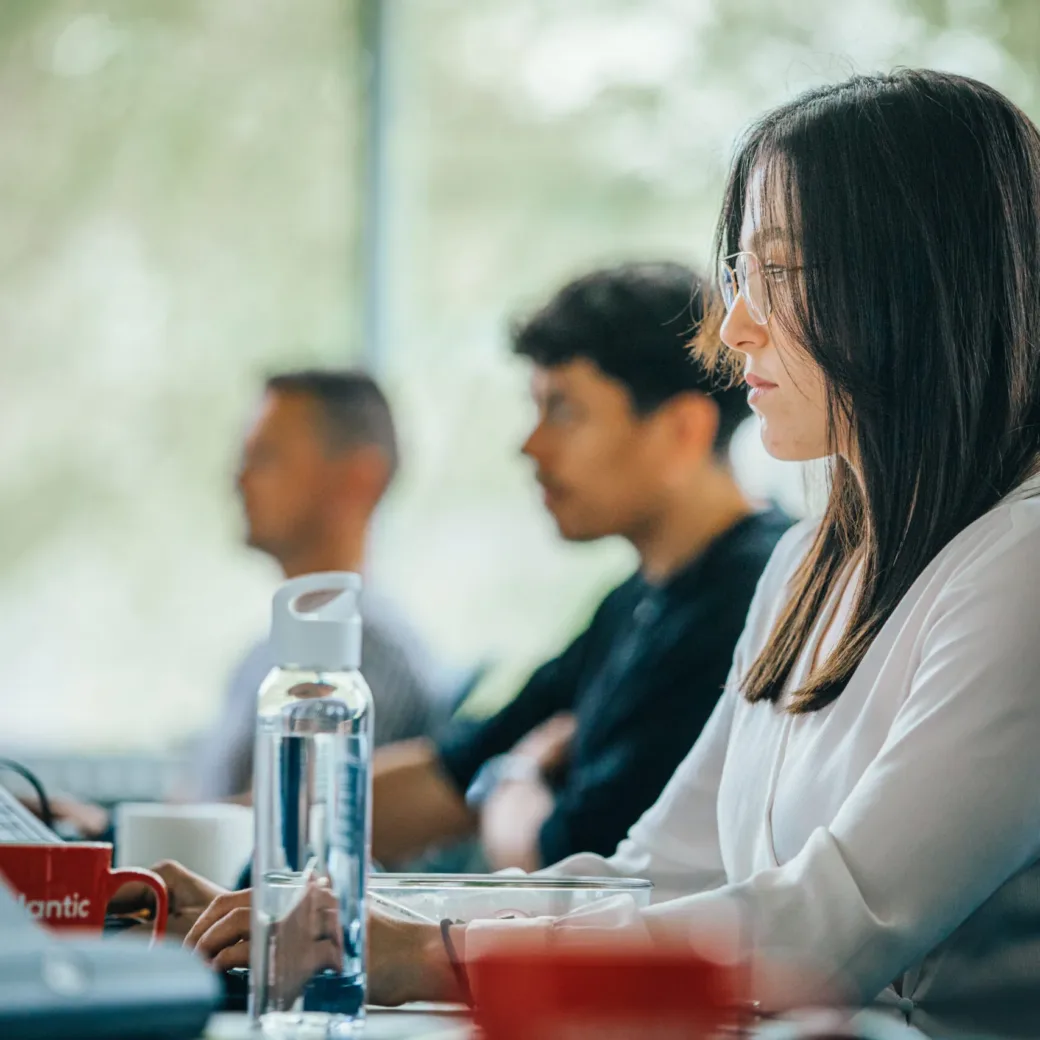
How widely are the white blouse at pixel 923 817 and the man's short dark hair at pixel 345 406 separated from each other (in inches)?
83.1

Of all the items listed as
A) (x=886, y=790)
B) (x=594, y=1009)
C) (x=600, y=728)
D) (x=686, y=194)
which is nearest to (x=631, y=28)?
(x=686, y=194)

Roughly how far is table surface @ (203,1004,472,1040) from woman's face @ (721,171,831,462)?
0.56m

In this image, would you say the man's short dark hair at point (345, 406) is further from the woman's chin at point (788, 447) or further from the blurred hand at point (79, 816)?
the woman's chin at point (788, 447)

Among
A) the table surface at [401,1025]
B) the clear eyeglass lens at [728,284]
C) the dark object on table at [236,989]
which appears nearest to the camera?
the table surface at [401,1025]

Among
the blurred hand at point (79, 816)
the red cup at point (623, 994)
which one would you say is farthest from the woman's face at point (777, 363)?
the blurred hand at point (79, 816)

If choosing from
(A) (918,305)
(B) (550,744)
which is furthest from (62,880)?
(B) (550,744)

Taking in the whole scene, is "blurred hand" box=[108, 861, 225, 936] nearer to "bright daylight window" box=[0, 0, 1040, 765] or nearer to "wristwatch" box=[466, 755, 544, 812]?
"wristwatch" box=[466, 755, 544, 812]

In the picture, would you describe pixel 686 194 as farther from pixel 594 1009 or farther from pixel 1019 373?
pixel 594 1009

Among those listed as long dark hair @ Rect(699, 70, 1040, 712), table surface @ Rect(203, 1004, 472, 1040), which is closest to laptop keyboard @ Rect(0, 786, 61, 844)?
table surface @ Rect(203, 1004, 472, 1040)

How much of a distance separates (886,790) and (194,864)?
598 millimetres

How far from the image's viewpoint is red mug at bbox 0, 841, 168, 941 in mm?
849

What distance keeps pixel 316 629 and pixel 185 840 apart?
60cm

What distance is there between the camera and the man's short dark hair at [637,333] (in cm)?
224

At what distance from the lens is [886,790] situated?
903 millimetres
